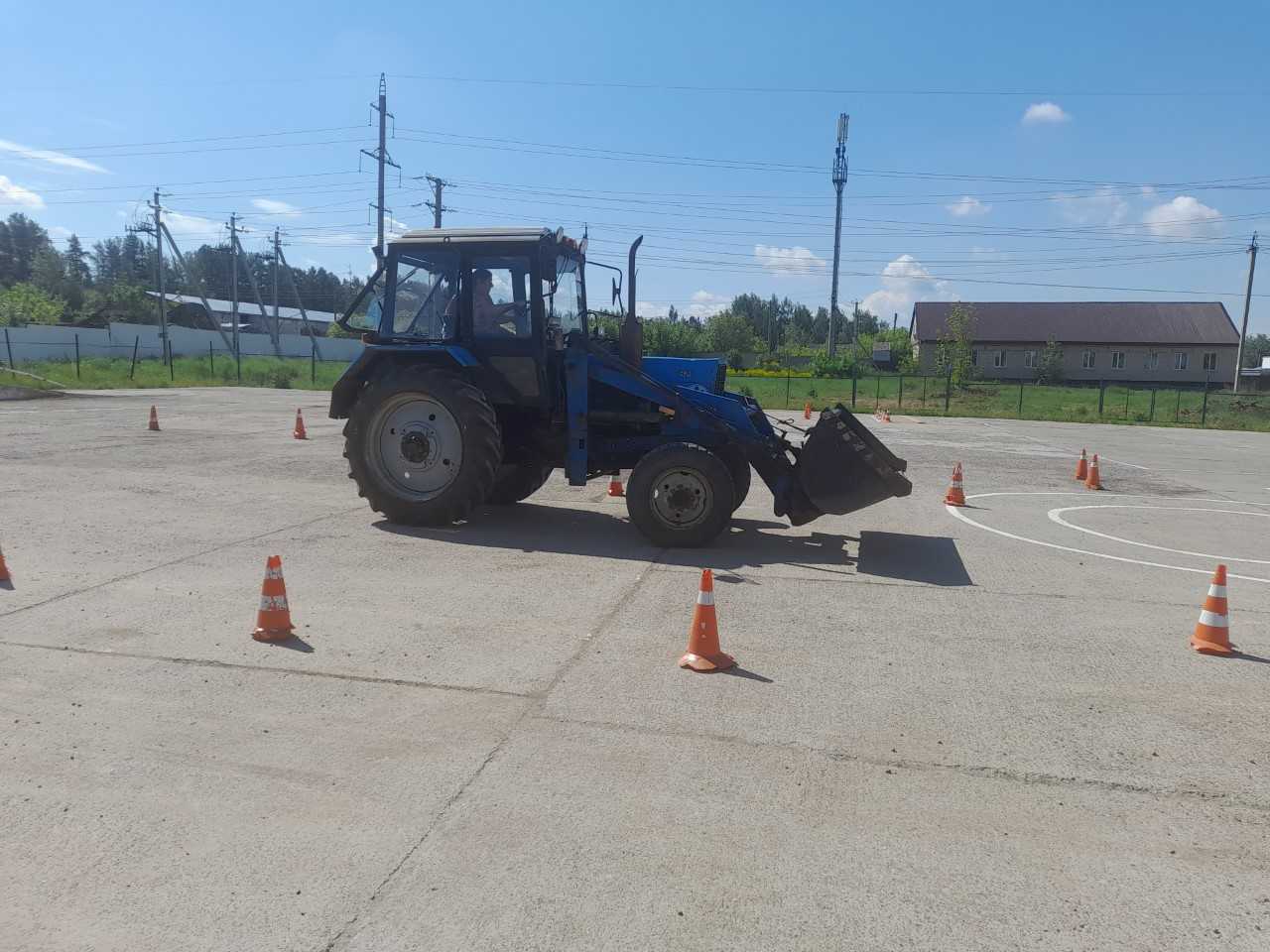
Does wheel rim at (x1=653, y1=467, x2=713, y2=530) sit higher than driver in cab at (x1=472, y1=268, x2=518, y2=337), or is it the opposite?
driver in cab at (x1=472, y1=268, x2=518, y2=337)

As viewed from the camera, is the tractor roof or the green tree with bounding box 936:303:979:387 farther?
the green tree with bounding box 936:303:979:387

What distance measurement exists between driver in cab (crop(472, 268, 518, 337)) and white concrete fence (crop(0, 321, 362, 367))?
31.3 m

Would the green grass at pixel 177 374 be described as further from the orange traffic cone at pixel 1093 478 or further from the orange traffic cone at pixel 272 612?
the orange traffic cone at pixel 1093 478

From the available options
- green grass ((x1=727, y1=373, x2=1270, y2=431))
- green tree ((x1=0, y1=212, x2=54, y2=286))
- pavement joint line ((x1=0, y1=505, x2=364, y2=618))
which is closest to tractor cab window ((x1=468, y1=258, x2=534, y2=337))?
pavement joint line ((x1=0, y1=505, x2=364, y2=618))

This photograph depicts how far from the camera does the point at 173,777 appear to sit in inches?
152

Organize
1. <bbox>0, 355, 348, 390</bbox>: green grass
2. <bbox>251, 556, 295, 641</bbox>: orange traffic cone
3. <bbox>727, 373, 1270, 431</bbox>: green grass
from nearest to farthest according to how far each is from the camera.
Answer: <bbox>251, 556, 295, 641</bbox>: orange traffic cone < <bbox>727, 373, 1270, 431</bbox>: green grass < <bbox>0, 355, 348, 390</bbox>: green grass

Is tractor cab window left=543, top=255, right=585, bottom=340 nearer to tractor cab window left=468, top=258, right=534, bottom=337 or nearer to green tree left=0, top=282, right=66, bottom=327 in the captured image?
tractor cab window left=468, top=258, right=534, bottom=337

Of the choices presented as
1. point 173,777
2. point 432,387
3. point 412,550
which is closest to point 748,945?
point 173,777

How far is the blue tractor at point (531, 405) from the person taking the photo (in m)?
8.43

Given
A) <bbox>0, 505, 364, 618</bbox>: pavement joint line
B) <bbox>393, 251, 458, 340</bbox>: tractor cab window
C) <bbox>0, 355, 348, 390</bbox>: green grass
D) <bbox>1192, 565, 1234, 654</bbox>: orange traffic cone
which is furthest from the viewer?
<bbox>0, 355, 348, 390</bbox>: green grass

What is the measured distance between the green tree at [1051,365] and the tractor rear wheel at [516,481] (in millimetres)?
56647

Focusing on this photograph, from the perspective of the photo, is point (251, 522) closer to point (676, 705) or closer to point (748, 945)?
point (676, 705)

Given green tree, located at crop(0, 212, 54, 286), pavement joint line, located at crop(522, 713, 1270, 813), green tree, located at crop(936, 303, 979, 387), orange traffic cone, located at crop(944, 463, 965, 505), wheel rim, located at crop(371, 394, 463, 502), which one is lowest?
pavement joint line, located at crop(522, 713, 1270, 813)

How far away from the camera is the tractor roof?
8.86 metres
